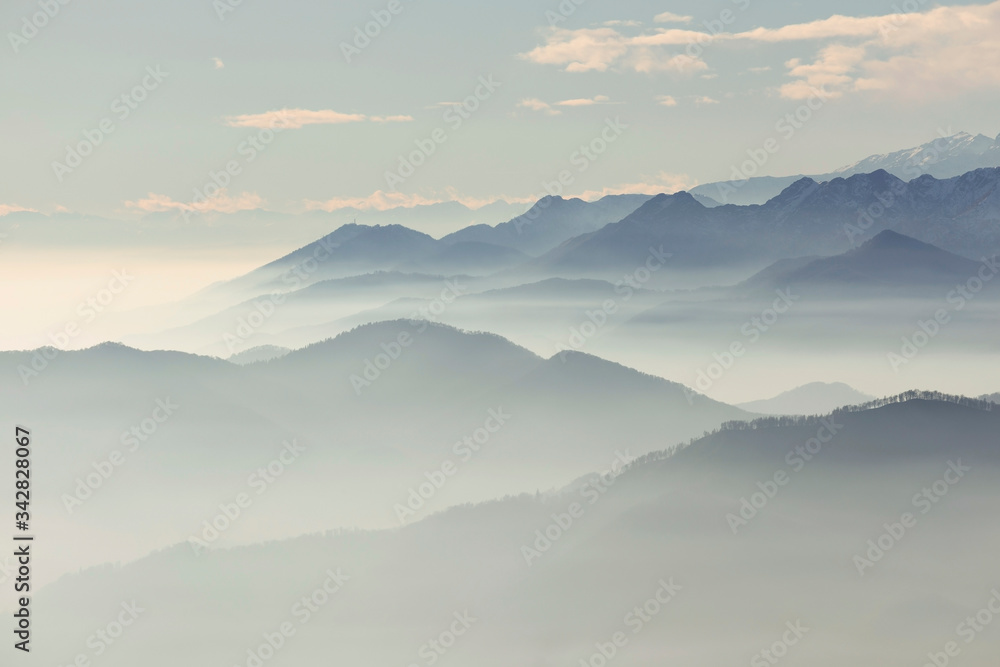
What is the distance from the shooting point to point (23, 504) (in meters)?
90.3

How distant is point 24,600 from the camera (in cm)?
8831

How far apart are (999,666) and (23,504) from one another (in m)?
180

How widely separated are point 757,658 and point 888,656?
24207 mm

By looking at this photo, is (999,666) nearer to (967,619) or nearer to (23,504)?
(967,619)

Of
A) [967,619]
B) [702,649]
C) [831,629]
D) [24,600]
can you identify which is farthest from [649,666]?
[24,600]

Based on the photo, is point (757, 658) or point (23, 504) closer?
point (23, 504)

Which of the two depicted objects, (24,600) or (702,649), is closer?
(24,600)

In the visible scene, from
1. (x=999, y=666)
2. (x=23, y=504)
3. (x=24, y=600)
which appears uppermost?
(x=23, y=504)

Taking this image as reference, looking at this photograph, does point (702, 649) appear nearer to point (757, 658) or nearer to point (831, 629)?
point (757, 658)

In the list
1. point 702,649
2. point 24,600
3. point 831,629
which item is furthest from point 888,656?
point 24,600

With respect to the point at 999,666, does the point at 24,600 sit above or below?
above

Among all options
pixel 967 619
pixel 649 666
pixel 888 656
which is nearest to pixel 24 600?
pixel 649 666

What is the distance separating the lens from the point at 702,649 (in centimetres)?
19862

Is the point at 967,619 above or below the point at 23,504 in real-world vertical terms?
below
